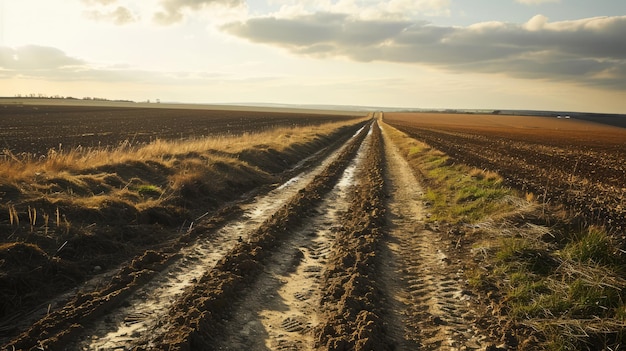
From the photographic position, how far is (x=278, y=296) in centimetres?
598

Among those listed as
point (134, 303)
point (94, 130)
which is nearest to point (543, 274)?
point (134, 303)

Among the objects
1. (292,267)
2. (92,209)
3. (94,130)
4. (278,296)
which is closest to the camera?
(278,296)

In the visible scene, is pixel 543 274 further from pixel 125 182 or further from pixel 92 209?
pixel 125 182

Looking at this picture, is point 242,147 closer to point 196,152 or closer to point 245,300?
point 196,152

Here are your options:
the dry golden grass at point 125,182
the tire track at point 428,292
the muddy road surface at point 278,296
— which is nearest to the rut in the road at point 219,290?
the muddy road surface at point 278,296

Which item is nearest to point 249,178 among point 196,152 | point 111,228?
point 196,152

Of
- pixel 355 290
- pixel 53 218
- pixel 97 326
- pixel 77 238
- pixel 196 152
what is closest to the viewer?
pixel 97 326

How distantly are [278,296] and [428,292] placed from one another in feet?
7.80

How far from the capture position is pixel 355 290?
19.6ft

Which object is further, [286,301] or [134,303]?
[286,301]

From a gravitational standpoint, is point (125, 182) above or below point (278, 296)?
above

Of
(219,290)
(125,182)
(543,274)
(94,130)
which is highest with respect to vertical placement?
(94,130)

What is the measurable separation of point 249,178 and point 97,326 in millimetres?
11094

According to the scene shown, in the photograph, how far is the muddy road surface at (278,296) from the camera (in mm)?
4762
